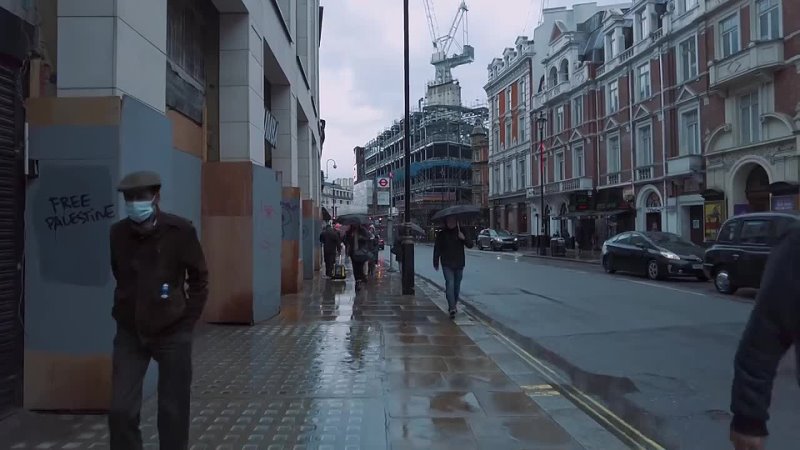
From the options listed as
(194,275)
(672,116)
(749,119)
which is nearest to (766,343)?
(194,275)

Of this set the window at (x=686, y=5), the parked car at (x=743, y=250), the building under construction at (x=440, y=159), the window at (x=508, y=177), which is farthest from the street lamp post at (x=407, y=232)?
the building under construction at (x=440, y=159)

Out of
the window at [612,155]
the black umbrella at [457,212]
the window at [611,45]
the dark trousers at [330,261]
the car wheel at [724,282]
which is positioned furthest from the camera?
the window at [612,155]

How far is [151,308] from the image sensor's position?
10.5 feet

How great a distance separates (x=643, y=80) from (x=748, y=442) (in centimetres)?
3487

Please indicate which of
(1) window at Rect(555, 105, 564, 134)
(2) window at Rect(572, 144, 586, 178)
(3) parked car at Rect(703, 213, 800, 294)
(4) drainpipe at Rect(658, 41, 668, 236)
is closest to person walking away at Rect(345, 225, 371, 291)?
(3) parked car at Rect(703, 213, 800, 294)

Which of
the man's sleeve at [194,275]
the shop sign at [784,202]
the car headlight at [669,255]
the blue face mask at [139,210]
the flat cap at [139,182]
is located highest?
the shop sign at [784,202]

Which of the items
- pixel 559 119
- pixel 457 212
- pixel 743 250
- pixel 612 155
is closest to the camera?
pixel 457 212

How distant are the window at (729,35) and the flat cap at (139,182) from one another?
2775 centimetres

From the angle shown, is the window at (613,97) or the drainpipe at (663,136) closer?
the drainpipe at (663,136)

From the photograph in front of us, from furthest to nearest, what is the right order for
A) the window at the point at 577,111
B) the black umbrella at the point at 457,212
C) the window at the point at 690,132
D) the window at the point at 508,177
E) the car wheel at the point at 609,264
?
1. the window at the point at 508,177
2. the window at the point at 577,111
3. the window at the point at 690,132
4. the car wheel at the point at 609,264
5. the black umbrella at the point at 457,212

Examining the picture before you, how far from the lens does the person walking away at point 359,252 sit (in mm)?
14789

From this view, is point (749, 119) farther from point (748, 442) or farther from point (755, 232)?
point (748, 442)

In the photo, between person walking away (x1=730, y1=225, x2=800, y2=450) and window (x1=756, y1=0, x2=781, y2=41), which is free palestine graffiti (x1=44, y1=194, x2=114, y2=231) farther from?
window (x1=756, y1=0, x2=781, y2=41)

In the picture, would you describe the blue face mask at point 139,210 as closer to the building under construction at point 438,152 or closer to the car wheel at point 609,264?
the car wheel at point 609,264
